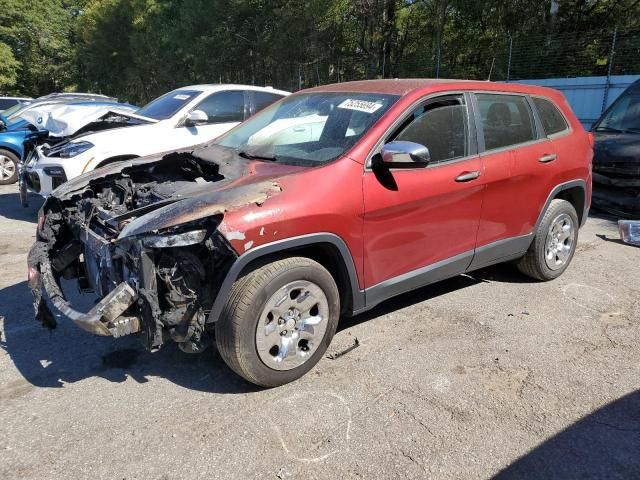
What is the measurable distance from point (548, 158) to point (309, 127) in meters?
2.14

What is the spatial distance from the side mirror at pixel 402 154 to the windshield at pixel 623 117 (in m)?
6.06

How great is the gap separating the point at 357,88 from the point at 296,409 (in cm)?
243

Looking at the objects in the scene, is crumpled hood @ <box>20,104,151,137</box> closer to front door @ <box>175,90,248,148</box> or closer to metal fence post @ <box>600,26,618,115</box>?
front door @ <box>175,90,248,148</box>

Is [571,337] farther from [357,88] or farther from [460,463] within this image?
[357,88]

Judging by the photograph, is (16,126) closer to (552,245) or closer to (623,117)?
(552,245)

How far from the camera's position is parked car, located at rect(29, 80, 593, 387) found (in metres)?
2.86

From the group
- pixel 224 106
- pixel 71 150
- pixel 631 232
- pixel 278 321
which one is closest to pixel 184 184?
pixel 278 321

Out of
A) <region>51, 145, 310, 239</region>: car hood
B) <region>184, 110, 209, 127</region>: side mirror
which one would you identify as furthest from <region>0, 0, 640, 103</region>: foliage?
<region>51, 145, 310, 239</region>: car hood

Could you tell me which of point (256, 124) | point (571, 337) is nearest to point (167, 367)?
point (256, 124)

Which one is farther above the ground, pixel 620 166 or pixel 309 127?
pixel 309 127

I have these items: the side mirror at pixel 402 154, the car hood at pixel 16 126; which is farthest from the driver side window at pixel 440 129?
the car hood at pixel 16 126

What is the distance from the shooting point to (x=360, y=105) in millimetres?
3740

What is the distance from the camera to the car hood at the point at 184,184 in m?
2.82

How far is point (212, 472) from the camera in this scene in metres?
2.51
